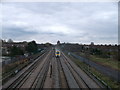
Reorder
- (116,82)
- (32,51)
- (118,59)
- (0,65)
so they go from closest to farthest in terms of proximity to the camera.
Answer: (116,82) < (0,65) < (118,59) < (32,51)

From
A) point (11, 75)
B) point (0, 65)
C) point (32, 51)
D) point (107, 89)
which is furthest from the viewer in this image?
point (32, 51)

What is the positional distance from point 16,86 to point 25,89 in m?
1.43

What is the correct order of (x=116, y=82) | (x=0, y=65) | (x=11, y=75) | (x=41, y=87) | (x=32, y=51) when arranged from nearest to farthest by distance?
1. (x=41, y=87)
2. (x=116, y=82)
3. (x=11, y=75)
4. (x=0, y=65)
5. (x=32, y=51)

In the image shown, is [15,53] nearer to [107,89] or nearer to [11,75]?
[11,75]

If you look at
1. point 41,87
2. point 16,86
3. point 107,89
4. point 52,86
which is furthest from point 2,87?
point 107,89

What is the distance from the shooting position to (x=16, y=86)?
15.0m

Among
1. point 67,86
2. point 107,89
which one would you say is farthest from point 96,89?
point 67,86

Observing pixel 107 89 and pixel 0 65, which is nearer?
pixel 107 89

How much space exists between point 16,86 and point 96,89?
310 inches

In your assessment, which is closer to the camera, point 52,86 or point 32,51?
point 52,86

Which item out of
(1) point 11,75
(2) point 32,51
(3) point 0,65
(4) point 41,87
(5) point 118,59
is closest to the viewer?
(4) point 41,87

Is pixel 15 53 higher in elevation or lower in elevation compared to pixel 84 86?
higher

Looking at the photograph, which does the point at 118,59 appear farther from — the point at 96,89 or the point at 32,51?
the point at 32,51

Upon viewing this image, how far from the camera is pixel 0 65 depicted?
26.7m
